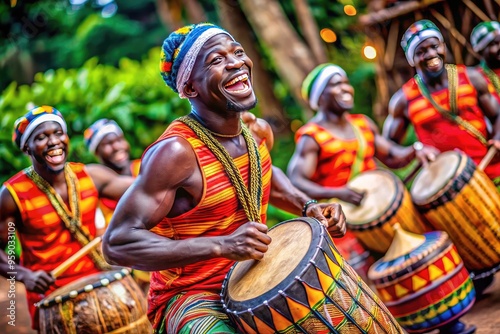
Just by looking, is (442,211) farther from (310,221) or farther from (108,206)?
(108,206)

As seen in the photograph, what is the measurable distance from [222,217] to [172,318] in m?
0.52

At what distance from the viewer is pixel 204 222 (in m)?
3.27

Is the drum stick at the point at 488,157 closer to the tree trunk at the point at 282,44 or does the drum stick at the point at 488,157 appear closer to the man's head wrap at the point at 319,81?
the man's head wrap at the point at 319,81

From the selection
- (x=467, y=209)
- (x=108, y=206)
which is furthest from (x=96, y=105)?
(x=467, y=209)

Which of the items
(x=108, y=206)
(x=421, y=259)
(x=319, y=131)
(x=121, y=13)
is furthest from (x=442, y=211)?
(x=121, y=13)

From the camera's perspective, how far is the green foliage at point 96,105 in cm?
1020

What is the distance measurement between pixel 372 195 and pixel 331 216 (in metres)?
2.39

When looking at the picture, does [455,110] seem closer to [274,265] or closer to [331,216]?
[331,216]

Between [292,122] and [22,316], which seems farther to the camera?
[292,122]

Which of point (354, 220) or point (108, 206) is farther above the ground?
point (108, 206)

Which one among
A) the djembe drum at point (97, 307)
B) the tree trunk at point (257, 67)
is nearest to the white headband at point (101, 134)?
the djembe drum at point (97, 307)

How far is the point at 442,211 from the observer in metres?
5.24

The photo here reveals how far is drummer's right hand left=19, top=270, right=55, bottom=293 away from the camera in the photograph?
5090 millimetres

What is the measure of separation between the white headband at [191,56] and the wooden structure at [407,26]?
18.9ft
